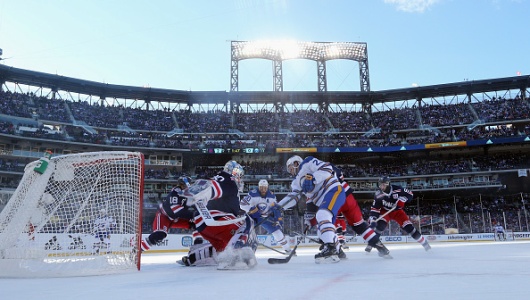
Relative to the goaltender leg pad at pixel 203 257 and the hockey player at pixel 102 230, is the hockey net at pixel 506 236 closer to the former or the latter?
the goaltender leg pad at pixel 203 257

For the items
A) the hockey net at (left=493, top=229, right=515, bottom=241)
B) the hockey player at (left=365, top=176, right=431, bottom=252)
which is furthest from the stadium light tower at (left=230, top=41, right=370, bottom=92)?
the hockey player at (left=365, top=176, right=431, bottom=252)

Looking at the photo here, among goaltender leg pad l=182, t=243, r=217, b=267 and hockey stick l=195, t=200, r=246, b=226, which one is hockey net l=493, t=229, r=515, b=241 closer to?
goaltender leg pad l=182, t=243, r=217, b=267

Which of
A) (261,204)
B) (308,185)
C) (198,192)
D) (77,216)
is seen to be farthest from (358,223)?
(77,216)

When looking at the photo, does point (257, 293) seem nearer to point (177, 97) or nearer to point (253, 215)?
point (253, 215)

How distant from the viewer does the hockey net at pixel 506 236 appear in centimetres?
2488

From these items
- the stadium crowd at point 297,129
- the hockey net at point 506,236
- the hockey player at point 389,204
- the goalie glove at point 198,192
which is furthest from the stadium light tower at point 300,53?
the goalie glove at point 198,192

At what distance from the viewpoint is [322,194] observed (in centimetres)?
710

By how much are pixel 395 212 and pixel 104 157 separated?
307 inches

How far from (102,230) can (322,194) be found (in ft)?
11.8

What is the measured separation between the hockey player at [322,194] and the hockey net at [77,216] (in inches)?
106

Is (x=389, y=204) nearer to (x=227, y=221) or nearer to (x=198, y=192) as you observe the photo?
(x=227, y=221)

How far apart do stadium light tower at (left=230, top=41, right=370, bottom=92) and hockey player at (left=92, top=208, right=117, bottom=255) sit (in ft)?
142

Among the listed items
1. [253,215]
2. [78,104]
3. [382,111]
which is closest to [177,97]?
[78,104]

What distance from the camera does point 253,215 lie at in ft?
34.1
